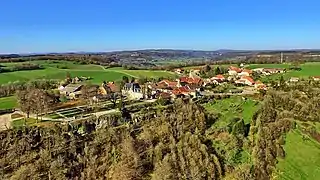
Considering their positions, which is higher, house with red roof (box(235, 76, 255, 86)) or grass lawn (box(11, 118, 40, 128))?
house with red roof (box(235, 76, 255, 86))

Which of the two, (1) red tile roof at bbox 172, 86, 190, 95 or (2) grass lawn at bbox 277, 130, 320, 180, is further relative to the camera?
(1) red tile roof at bbox 172, 86, 190, 95

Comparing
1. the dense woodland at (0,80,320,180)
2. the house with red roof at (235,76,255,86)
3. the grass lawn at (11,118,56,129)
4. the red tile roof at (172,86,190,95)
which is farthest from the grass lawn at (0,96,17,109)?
the house with red roof at (235,76,255,86)

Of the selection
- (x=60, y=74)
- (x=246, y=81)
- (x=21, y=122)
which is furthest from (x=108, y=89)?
(x=60, y=74)

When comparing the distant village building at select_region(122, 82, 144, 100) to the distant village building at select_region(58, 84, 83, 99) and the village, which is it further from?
the distant village building at select_region(58, 84, 83, 99)

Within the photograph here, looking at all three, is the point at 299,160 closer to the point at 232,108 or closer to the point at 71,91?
the point at 232,108

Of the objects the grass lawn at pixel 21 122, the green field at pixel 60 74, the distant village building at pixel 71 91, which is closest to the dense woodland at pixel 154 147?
the grass lawn at pixel 21 122
